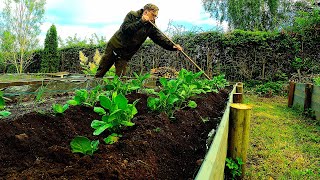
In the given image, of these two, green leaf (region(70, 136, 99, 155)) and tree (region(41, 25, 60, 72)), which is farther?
tree (region(41, 25, 60, 72))

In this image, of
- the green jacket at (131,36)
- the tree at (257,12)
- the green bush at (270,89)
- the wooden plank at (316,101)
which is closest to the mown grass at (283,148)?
the wooden plank at (316,101)

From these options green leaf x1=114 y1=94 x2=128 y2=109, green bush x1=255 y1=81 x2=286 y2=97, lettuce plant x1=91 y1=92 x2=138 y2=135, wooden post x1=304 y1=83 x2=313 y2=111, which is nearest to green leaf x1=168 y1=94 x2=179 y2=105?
lettuce plant x1=91 y1=92 x2=138 y2=135

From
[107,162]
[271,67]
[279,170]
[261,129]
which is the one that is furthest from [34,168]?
[271,67]

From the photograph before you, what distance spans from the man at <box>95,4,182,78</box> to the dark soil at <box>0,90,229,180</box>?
301cm

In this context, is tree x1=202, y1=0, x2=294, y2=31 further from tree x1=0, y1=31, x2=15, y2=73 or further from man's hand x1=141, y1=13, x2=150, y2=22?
man's hand x1=141, y1=13, x2=150, y2=22

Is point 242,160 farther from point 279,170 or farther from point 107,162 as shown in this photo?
point 107,162

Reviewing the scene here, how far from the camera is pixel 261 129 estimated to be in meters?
4.65

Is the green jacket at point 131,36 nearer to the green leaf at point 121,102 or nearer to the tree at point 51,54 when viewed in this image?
the green leaf at point 121,102

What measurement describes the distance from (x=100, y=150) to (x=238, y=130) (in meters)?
1.58

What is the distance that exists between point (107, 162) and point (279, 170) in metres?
2.29

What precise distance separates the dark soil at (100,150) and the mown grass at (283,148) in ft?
3.68

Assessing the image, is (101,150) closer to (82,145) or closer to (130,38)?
(82,145)

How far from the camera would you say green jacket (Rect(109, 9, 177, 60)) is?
17.2ft

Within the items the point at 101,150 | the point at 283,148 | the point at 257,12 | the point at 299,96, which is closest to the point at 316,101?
the point at 299,96
